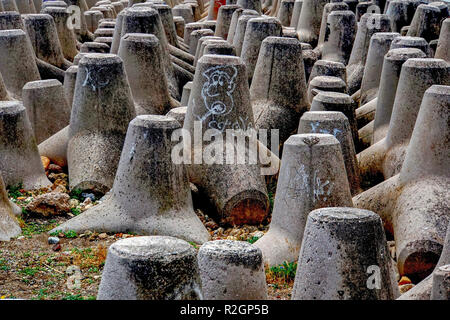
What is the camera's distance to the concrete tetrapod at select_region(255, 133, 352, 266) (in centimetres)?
523

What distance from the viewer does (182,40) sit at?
1314 centimetres

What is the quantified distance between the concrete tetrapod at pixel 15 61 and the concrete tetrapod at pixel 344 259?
5.29 m

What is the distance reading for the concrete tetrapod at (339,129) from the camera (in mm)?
6387

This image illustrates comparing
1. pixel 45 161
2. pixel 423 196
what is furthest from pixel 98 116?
pixel 423 196

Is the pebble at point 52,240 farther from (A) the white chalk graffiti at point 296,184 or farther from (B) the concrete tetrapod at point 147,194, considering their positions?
(A) the white chalk graffiti at point 296,184

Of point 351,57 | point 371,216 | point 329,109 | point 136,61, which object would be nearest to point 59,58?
point 136,61

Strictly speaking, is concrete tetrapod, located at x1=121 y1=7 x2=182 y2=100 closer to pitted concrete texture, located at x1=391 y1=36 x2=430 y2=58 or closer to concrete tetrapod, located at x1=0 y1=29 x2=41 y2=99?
concrete tetrapod, located at x1=0 y1=29 x2=41 y2=99

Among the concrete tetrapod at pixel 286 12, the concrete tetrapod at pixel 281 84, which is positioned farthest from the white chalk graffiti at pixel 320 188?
the concrete tetrapod at pixel 286 12

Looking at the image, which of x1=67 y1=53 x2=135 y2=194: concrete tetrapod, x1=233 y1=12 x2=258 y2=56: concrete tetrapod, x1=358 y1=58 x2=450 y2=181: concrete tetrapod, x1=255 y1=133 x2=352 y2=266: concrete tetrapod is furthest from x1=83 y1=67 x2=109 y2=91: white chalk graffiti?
x1=233 y1=12 x2=258 y2=56: concrete tetrapod

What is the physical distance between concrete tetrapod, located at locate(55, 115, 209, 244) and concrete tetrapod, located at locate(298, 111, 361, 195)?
4.36ft

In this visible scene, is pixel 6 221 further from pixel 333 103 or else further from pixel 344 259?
pixel 333 103

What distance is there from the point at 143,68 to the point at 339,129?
7.45ft

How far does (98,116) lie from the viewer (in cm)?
670
